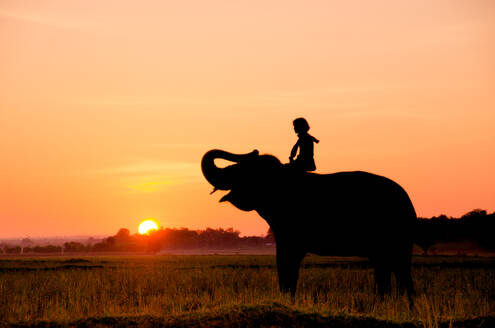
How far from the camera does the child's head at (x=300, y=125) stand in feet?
37.8

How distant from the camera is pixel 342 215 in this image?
37.6 ft

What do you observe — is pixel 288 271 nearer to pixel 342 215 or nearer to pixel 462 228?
pixel 342 215

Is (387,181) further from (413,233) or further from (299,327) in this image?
(299,327)

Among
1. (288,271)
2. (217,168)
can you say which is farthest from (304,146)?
(288,271)

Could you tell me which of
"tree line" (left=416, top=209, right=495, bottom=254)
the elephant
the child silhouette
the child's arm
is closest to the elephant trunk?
the elephant

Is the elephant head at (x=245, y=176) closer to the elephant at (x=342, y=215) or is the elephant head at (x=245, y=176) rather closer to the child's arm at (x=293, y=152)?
the elephant at (x=342, y=215)

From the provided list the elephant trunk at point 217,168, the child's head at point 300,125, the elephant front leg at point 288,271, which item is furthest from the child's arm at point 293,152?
the elephant front leg at point 288,271

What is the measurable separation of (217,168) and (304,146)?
191 centimetres

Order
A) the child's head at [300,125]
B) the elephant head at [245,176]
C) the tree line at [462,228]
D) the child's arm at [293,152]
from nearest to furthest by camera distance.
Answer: the child's head at [300,125], the child's arm at [293,152], the elephant head at [245,176], the tree line at [462,228]

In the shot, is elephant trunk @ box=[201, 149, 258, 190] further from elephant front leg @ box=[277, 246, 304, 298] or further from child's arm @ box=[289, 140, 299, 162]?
elephant front leg @ box=[277, 246, 304, 298]

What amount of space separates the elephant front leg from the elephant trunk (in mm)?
1959

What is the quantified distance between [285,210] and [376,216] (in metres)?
1.89

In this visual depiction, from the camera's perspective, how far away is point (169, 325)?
8.47m

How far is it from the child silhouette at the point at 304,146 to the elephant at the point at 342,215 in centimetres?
17
